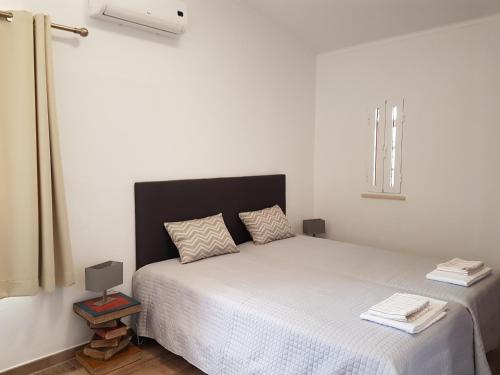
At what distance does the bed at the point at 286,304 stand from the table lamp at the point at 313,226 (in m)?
0.63

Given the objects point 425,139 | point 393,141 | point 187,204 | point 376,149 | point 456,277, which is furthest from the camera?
point 376,149

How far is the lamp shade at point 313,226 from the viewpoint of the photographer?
13.2ft

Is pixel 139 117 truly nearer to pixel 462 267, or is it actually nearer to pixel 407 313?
pixel 407 313

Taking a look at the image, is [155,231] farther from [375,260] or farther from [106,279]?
[375,260]

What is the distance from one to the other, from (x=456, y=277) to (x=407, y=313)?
0.79 m

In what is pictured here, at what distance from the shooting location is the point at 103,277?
2338 millimetres

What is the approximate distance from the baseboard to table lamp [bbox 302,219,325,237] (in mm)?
2301

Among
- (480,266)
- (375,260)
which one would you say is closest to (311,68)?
(375,260)

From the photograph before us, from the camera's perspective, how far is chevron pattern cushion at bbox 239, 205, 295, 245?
338 cm

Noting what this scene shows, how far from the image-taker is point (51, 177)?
222 centimetres

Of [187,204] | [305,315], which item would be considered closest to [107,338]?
[187,204]

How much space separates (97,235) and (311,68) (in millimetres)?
2787

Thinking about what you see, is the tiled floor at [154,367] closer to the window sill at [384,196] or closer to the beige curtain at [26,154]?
the beige curtain at [26,154]

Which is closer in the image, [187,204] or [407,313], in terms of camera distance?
[407,313]
